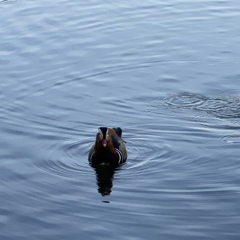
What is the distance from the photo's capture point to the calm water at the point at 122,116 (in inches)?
643

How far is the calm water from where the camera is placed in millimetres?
16328

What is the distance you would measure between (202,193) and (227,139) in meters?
2.86

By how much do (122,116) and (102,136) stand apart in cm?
238

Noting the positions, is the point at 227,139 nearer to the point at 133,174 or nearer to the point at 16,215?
the point at 133,174

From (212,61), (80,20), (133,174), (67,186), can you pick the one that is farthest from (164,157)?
(80,20)

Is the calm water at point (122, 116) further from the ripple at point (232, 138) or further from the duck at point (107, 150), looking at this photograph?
the duck at point (107, 150)

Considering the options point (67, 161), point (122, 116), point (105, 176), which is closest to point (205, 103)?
point (122, 116)

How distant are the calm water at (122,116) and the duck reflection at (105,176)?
0.04 metres

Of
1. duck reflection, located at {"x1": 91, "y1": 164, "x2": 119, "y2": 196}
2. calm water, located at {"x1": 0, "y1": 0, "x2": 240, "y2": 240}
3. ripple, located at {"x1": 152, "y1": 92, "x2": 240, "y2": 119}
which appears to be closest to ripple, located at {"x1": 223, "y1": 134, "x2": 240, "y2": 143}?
calm water, located at {"x1": 0, "y1": 0, "x2": 240, "y2": 240}

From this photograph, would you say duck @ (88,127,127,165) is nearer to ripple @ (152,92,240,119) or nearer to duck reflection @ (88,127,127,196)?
duck reflection @ (88,127,127,196)

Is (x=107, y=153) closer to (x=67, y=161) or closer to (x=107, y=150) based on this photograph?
(x=107, y=150)

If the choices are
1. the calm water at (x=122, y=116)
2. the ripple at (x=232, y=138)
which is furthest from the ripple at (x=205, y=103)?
the ripple at (x=232, y=138)

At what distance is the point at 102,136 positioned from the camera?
1917 cm

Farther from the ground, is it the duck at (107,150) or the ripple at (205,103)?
the ripple at (205,103)
